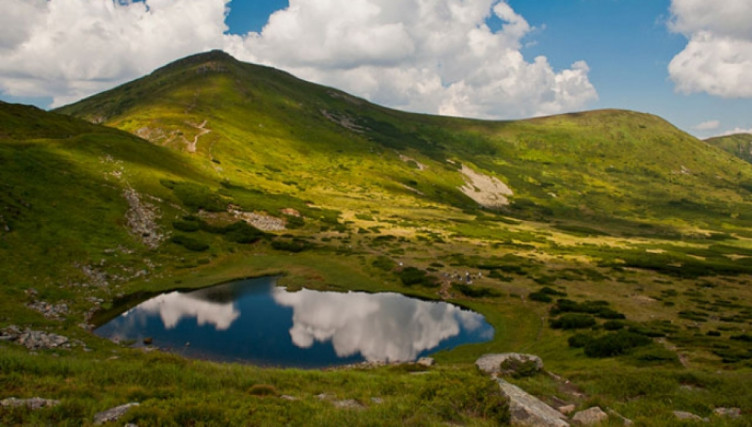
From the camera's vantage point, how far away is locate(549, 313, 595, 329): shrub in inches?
1919

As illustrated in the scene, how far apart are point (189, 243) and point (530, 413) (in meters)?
65.9

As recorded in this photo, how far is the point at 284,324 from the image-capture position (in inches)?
1881

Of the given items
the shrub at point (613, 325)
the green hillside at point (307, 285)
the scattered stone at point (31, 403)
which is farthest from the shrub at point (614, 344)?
the scattered stone at point (31, 403)

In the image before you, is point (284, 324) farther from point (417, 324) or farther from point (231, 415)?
point (231, 415)

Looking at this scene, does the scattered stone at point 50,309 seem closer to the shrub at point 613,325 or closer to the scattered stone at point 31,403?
the scattered stone at point 31,403

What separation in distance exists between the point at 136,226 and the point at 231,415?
213 ft

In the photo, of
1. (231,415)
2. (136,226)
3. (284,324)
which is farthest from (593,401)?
(136,226)

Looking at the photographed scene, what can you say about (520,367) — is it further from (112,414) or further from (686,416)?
(112,414)

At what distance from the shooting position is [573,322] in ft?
161

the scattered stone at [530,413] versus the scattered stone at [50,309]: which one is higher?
Result: the scattered stone at [530,413]

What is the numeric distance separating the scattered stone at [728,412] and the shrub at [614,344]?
19.1 m

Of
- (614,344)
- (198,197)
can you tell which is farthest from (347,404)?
(198,197)

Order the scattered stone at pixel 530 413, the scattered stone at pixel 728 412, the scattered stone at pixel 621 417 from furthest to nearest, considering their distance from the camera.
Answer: the scattered stone at pixel 728 412 → the scattered stone at pixel 621 417 → the scattered stone at pixel 530 413

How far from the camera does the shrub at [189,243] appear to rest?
6800 cm
